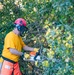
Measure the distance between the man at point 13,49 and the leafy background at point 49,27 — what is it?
47 centimetres

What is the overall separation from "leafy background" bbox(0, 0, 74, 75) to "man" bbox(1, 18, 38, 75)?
475 mm

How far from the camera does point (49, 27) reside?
5.22 meters

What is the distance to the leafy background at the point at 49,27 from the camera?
4.42m

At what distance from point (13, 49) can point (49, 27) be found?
105cm

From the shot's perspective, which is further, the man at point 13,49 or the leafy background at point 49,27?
the man at point 13,49

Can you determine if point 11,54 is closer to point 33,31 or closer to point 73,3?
point 33,31

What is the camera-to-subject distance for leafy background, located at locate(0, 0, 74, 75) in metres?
4.42

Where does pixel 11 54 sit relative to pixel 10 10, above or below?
below

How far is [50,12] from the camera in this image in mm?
5898

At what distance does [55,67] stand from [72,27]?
2.46 feet

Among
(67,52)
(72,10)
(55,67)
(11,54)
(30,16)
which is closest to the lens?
(67,52)

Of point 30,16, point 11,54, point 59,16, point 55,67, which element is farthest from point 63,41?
point 30,16

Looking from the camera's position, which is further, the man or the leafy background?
the man

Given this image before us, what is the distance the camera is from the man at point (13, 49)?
591 cm
